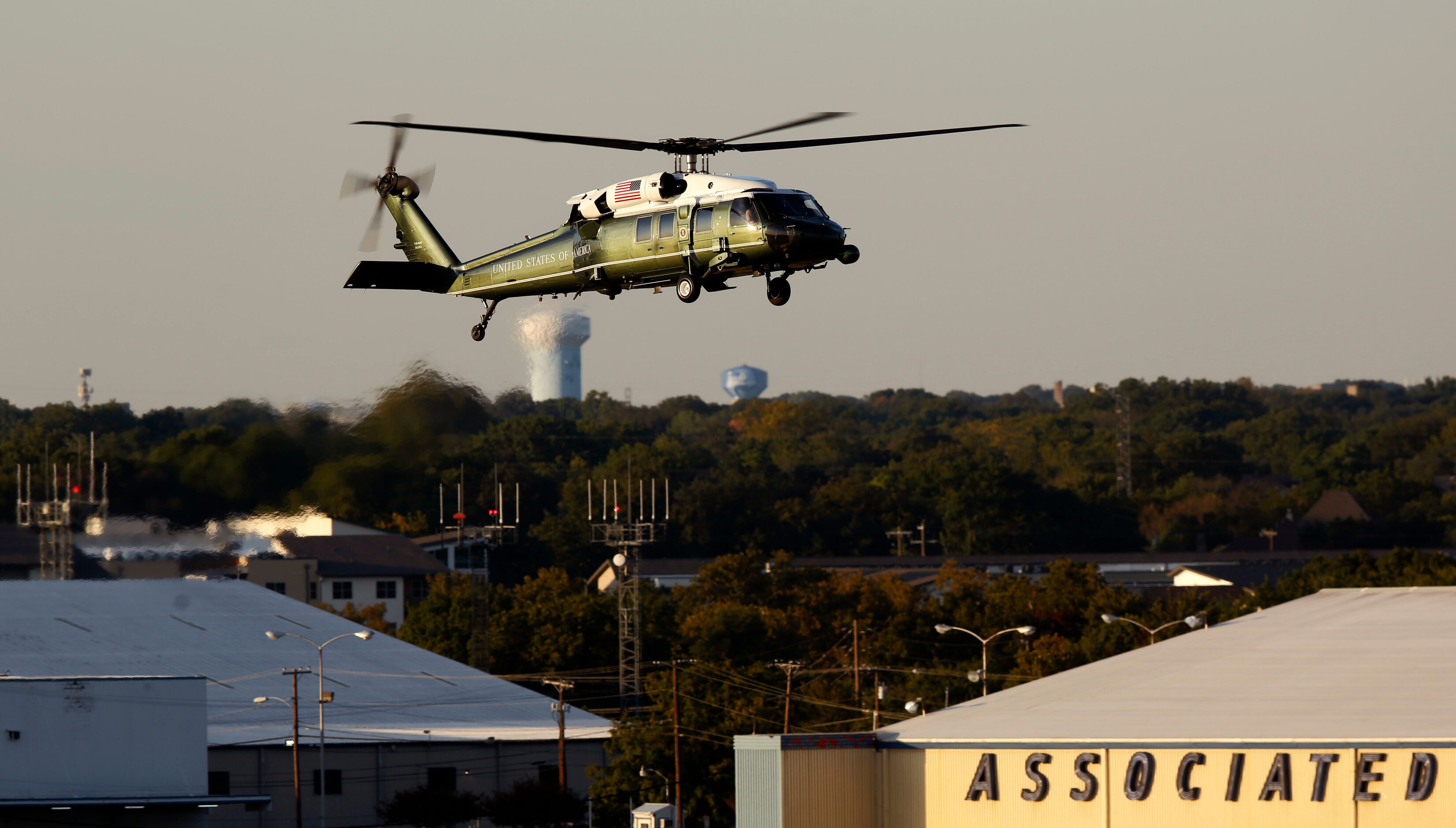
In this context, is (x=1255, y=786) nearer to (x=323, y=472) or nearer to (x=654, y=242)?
(x=654, y=242)

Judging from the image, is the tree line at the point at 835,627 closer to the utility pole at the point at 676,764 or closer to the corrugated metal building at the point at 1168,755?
the utility pole at the point at 676,764

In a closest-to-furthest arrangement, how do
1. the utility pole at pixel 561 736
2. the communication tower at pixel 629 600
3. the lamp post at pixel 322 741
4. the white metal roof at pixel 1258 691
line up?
the white metal roof at pixel 1258 691 → the lamp post at pixel 322 741 → the utility pole at pixel 561 736 → the communication tower at pixel 629 600

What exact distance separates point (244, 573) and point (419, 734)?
1522 inches

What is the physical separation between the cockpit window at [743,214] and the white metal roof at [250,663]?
1905 inches

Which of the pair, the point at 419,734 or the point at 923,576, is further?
the point at 923,576

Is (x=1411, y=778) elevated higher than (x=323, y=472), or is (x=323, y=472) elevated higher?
(x=323, y=472)

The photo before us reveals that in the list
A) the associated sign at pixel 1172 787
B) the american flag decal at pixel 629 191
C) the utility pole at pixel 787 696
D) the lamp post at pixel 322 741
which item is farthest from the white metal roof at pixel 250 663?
the american flag decal at pixel 629 191

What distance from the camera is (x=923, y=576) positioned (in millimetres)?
181750

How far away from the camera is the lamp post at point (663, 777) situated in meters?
77.3

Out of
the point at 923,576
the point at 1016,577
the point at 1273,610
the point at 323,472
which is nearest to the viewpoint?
the point at 1273,610

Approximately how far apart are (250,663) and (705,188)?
59.0 m

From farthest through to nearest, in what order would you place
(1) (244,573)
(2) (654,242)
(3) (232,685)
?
Answer: (1) (244,573) < (3) (232,685) < (2) (654,242)

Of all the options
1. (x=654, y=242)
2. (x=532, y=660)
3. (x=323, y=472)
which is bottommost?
(x=532, y=660)

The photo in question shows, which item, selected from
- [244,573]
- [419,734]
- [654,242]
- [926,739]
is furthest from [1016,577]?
[654,242]
